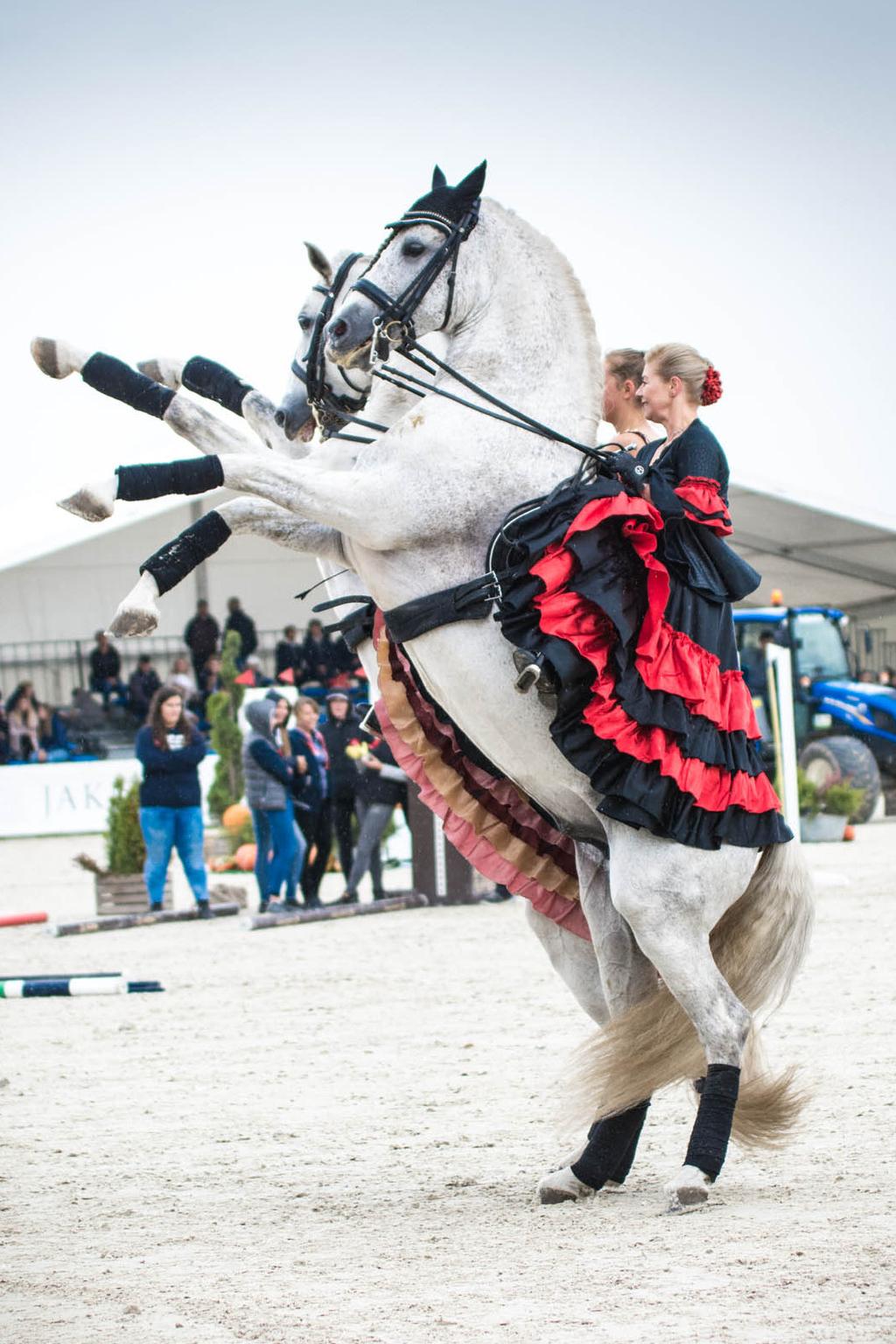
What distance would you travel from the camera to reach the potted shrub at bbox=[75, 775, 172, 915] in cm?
1462

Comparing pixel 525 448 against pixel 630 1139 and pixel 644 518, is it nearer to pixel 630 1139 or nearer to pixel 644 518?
pixel 644 518

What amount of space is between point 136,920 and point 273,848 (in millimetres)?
1350

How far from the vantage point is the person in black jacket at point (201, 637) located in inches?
990

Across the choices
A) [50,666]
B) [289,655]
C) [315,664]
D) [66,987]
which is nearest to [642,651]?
[66,987]

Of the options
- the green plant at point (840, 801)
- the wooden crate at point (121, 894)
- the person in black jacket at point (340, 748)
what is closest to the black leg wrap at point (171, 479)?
the person in black jacket at point (340, 748)

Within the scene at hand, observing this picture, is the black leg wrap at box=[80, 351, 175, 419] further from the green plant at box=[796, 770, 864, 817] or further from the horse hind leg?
the green plant at box=[796, 770, 864, 817]

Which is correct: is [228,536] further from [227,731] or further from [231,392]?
[227,731]

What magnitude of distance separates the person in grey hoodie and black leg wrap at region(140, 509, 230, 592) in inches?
344

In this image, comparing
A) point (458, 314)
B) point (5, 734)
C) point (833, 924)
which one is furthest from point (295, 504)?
point (5, 734)

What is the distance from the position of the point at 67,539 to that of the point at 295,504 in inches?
829

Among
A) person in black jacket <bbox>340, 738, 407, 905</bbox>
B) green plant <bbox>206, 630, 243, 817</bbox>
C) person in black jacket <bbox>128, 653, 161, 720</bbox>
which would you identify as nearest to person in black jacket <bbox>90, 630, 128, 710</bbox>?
person in black jacket <bbox>128, 653, 161, 720</bbox>

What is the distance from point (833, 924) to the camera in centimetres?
1094

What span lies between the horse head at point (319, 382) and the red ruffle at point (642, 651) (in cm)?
101

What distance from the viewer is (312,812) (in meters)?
14.1
